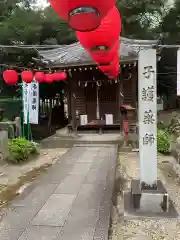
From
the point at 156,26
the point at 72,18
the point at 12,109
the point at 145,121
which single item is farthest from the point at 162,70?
the point at 72,18

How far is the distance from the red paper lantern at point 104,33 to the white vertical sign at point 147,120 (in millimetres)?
1834

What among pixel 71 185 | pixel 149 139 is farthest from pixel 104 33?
pixel 71 185

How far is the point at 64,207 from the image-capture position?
4.88 metres

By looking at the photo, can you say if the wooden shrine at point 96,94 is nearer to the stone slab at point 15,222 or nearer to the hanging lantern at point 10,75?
the hanging lantern at point 10,75

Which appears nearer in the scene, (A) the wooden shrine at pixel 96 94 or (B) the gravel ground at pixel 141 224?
(B) the gravel ground at pixel 141 224

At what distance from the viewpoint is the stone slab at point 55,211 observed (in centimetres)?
426

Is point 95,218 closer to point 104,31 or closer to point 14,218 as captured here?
point 14,218

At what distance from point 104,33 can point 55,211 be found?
319 centimetres

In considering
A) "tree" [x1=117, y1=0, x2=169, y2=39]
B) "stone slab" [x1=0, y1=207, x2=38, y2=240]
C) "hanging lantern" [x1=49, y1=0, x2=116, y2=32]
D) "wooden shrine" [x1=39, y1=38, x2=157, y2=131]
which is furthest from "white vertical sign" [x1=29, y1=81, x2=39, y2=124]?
"tree" [x1=117, y1=0, x2=169, y2=39]

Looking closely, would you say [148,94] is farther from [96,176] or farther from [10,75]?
[10,75]

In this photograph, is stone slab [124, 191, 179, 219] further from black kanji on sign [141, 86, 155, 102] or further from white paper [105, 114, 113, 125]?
white paper [105, 114, 113, 125]

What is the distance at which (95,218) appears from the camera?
4.39m

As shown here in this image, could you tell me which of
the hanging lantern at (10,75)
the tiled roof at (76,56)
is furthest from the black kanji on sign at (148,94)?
the tiled roof at (76,56)

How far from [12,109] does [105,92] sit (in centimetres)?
621
